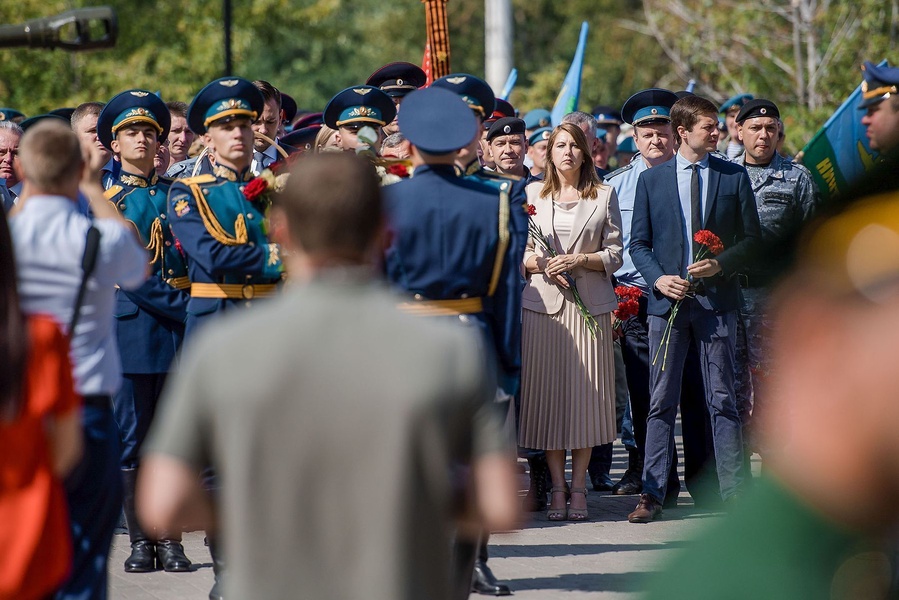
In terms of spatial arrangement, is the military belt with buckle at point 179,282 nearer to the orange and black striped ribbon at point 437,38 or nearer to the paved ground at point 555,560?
the paved ground at point 555,560

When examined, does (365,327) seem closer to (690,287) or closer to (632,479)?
(690,287)

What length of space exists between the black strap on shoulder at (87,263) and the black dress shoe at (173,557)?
239 cm

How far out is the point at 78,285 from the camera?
4.43 m

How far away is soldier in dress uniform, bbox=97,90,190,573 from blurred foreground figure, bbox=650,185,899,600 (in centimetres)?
518

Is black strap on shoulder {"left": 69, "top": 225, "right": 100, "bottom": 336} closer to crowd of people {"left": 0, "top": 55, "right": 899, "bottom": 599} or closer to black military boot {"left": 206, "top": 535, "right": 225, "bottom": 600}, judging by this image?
crowd of people {"left": 0, "top": 55, "right": 899, "bottom": 599}

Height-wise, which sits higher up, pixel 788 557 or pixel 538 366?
pixel 788 557

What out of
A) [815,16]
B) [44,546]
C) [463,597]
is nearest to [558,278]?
[463,597]

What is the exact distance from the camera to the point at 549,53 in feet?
125

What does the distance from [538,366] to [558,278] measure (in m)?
0.53

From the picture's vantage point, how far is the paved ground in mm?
6141

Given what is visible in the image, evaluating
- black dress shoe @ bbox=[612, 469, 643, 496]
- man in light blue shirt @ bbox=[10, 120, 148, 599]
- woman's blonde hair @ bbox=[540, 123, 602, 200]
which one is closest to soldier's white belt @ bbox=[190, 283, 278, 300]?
man in light blue shirt @ bbox=[10, 120, 148, 599]

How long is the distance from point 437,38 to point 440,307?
596 centimetres

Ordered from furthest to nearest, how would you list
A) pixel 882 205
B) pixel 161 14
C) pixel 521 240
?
pixel 161 14, pixel 521 240, pixel 882 205

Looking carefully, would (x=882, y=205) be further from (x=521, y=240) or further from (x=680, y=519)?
(x=680, y=519)
